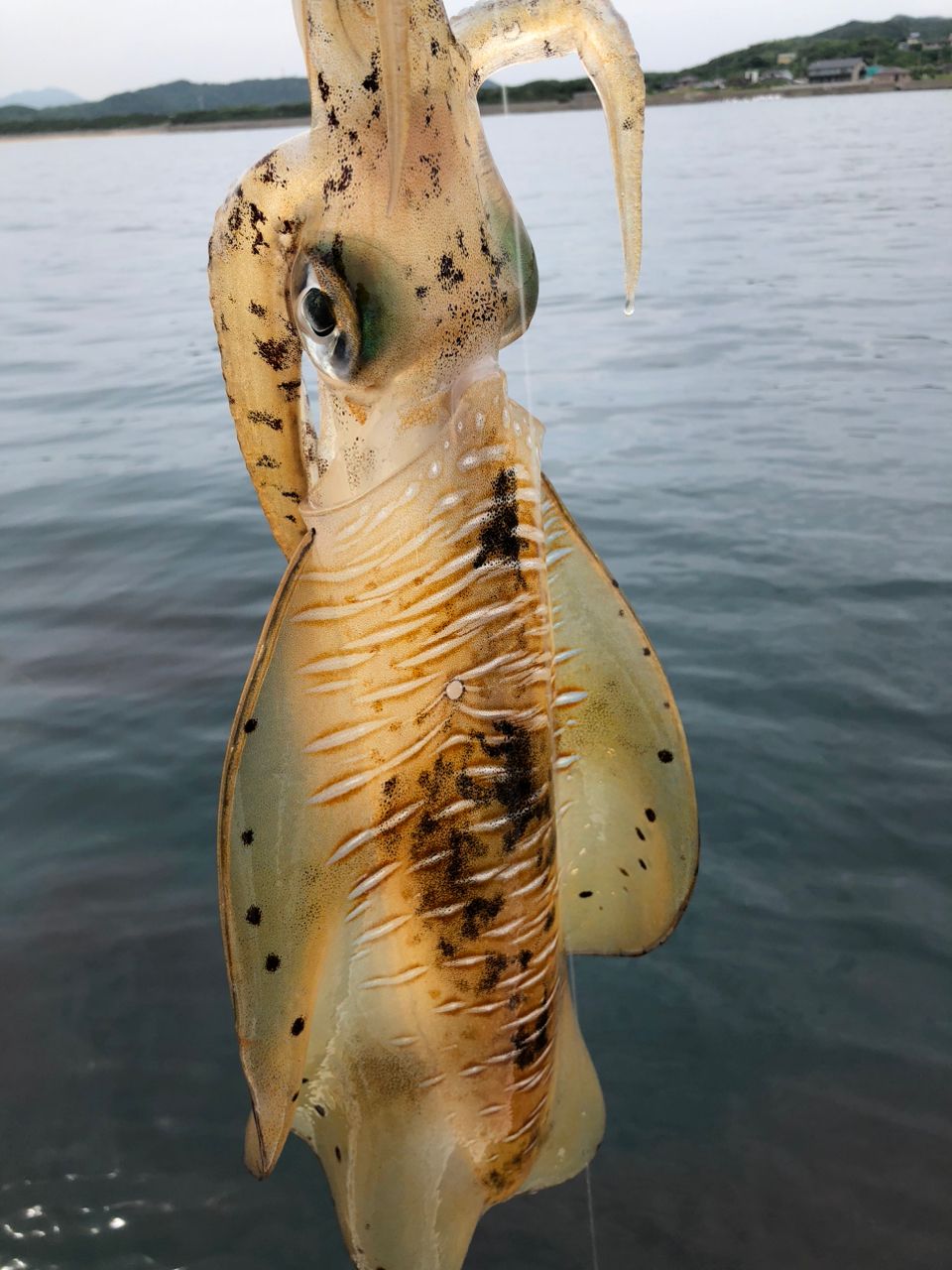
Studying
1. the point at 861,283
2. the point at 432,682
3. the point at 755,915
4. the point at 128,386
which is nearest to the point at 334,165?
the point at 432,682

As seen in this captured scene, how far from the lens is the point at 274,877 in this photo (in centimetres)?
Answer: 158

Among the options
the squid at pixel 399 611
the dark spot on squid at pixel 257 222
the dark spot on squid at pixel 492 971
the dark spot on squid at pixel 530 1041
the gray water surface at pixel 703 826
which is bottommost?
the gray water surface at pixel 703 826

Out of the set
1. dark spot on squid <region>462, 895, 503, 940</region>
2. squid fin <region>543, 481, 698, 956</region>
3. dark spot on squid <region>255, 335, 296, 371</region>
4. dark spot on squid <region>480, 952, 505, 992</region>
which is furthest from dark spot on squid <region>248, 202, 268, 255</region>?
dark spot on squid <region>480, 952, 505, 992</region>

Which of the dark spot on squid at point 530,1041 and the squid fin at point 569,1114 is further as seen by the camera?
the squid fin at point 569,1114

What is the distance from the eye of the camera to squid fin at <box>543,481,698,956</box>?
1898 millimetres

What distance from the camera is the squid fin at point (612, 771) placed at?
6.23 ft

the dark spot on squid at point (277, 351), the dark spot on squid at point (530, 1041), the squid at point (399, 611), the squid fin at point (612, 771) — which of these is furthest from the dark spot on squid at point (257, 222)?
the dark spot on squid at point (530, 1041)

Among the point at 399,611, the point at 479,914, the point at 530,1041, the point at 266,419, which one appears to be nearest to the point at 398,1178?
the point at 530,1041

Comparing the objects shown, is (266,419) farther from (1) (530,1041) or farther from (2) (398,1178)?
(2) (398,1178)

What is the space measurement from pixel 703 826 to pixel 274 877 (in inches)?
119

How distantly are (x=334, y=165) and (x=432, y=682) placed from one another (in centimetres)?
70

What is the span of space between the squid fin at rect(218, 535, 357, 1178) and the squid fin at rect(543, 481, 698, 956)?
513mm

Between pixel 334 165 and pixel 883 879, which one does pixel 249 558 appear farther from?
pixel 334 165

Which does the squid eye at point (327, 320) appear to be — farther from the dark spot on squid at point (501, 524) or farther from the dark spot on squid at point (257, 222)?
the dark spot on squid at point (501, 524)
